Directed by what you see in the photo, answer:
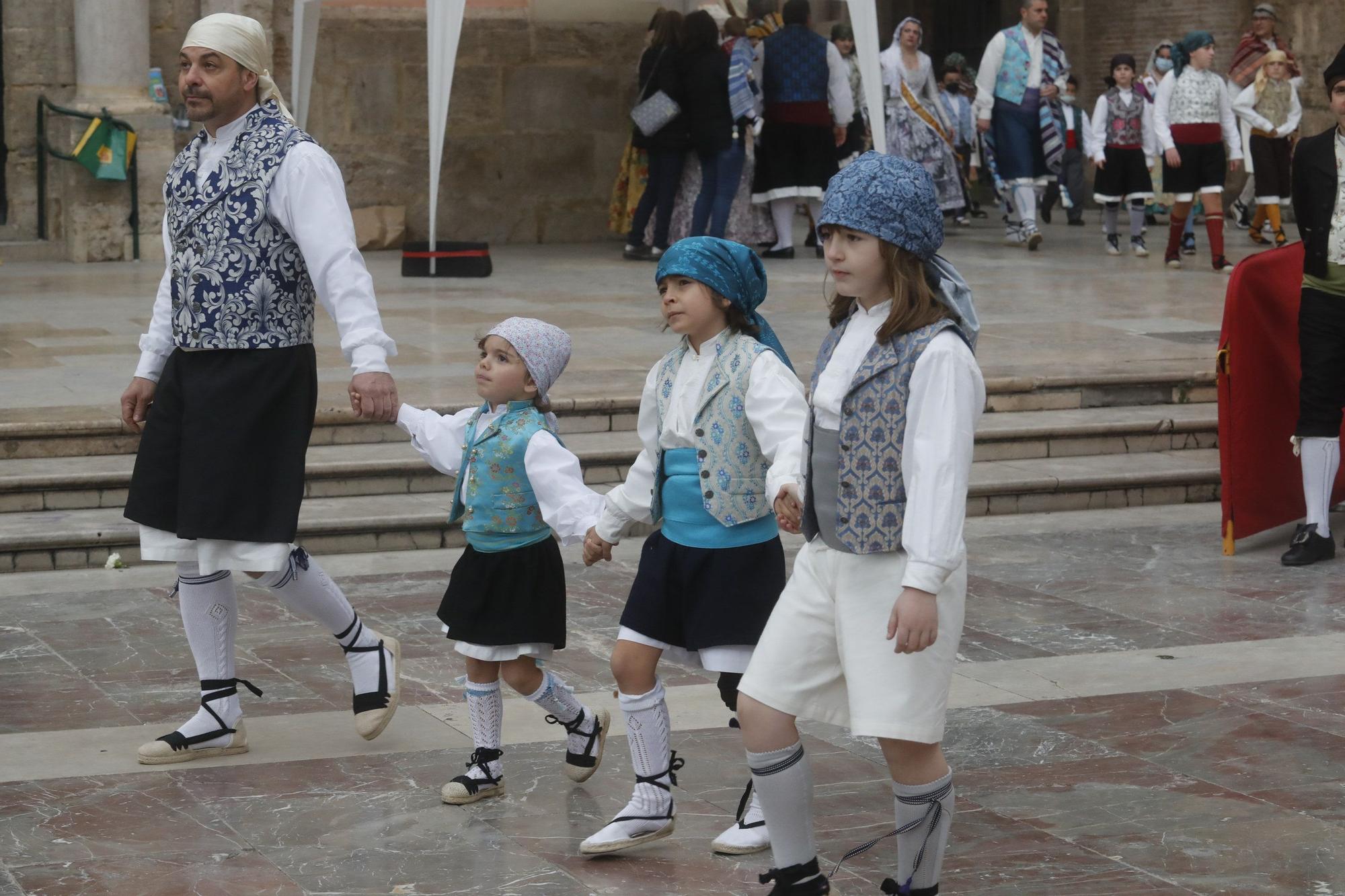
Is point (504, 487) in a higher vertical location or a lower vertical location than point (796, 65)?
lower

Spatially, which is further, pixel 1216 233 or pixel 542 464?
pixel 1216 233

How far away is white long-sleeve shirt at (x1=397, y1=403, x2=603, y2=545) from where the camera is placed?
4.39m

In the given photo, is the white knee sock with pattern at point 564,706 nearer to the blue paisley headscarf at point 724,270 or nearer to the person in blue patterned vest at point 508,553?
the person in blue patterned vest at point 508,553

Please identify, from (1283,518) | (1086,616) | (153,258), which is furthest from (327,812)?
(153,258)

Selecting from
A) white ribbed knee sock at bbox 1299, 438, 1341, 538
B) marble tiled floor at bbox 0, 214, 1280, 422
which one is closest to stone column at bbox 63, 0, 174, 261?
marble tiled floor at bbox 0, 214, 1280, 422

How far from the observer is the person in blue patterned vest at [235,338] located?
4.78 metres

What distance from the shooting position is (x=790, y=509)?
375cm

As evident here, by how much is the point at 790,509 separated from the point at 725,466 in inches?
17.6

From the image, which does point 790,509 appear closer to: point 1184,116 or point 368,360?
point 368,360

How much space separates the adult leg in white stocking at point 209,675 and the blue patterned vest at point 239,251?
2.07 ft

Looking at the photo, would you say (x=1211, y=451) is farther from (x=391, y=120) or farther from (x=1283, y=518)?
(x=391, y=120)

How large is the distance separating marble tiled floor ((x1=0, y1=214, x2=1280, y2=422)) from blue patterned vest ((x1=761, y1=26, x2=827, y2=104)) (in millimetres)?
1378

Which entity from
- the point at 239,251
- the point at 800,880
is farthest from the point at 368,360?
the point at 800,880

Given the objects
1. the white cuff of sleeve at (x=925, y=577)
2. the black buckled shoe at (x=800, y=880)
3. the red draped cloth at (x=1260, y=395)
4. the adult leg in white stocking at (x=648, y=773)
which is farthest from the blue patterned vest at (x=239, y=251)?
the red draped cloth at (x=1260, y=395)
